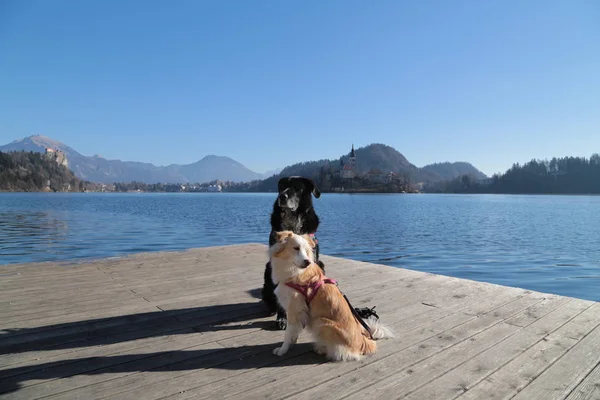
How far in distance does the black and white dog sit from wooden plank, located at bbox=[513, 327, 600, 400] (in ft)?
7.72

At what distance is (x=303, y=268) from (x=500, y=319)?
8.85ft

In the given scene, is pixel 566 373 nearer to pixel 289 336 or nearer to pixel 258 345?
pixel 289 336

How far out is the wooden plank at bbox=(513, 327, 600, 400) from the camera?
269 cm

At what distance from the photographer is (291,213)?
4.58 m

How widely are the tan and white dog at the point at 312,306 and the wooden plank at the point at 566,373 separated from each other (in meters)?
1.27

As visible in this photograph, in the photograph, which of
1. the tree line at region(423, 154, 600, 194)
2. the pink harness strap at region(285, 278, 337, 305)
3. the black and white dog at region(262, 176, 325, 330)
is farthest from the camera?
the tree line at region(423, 154, 600, 194)

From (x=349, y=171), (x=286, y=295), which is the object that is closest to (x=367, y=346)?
(x=286, y=295)

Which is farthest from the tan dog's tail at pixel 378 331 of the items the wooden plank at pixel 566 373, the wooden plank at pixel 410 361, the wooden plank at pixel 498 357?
the wooden plank at pixel 566 373

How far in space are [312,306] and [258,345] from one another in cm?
77

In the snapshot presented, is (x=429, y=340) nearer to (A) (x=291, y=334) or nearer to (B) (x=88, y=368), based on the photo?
(A) (x=291, y=334)

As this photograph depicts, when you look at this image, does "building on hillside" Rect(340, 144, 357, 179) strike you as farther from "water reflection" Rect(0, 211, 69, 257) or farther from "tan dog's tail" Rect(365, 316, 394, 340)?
"tan dog's tail" Rect(365, 316, 394, 340)

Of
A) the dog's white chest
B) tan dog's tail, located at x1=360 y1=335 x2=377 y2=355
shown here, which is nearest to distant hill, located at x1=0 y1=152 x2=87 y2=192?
the dog's white chest

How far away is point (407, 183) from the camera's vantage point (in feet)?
588

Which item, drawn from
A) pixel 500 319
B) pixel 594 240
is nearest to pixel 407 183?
pixel 594 240
